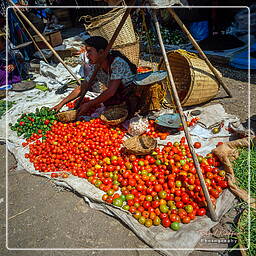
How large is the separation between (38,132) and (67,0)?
12.4 meters

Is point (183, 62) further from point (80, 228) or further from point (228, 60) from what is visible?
point (80, 228)

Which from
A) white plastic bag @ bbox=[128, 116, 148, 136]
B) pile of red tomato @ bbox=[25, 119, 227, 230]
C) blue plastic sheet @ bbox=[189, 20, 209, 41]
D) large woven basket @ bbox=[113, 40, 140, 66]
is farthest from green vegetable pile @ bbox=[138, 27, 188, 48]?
pile of red tomato @ bbox=[25, 119, 227, 230]

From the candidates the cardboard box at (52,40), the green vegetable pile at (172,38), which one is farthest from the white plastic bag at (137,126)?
the cardboard box at (52,40)

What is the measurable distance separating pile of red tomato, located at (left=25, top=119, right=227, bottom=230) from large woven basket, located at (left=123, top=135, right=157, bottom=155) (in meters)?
0.11

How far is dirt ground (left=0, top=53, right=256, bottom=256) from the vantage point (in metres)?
2.48

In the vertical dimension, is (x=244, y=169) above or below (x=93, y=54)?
below

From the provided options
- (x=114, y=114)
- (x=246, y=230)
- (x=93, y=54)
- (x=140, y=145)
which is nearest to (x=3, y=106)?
(x=93, y=54)

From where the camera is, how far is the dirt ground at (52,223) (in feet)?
8.14

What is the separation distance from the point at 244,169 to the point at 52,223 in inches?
95.5

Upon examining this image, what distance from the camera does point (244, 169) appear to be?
278 cm

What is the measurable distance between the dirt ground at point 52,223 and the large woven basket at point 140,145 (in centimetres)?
92

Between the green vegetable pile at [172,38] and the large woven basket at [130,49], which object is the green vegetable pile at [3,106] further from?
the green vegetable pile at [172,38]

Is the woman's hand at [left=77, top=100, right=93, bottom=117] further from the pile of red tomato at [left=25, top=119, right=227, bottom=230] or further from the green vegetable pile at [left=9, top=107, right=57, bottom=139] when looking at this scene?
the green vegetable pile at [left=9, top=107, right=57, bottom=139]

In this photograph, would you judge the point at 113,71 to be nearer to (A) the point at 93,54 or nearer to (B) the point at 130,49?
(A) the point at 93,54
